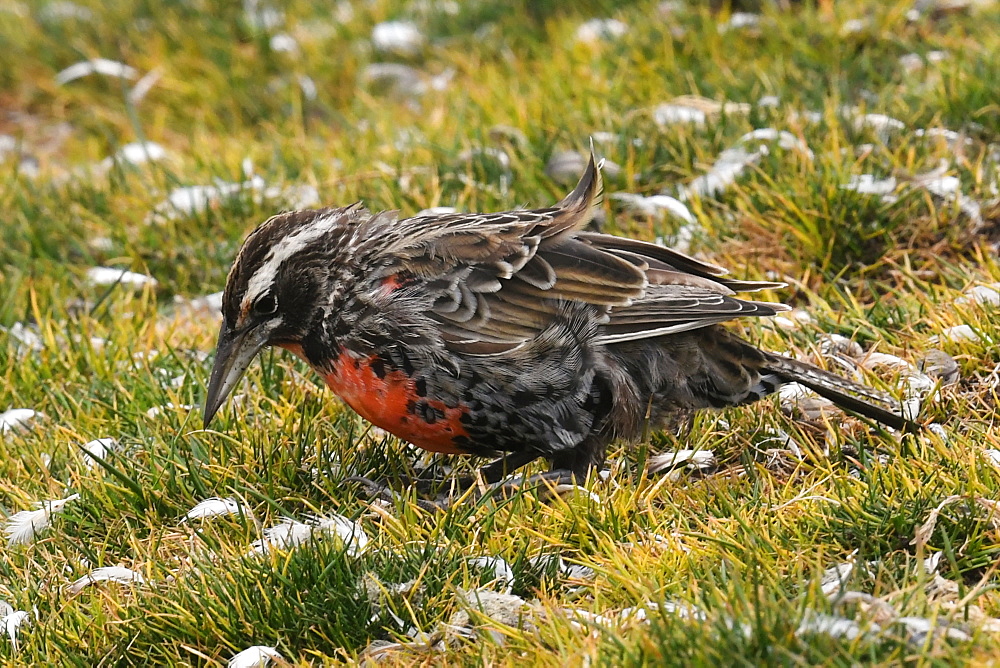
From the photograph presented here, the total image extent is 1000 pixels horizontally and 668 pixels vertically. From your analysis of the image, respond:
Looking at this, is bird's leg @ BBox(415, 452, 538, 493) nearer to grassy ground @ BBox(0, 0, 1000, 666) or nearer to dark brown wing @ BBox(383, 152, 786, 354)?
grassy ground @ BBox(0, 0, 1000, 666)

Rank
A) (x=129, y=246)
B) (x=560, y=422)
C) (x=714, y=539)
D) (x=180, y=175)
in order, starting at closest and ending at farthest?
1. (x=714, y=539)
2. (x=560, y=422)
3. (x=129, y=246)
4. (x=180, y=175)

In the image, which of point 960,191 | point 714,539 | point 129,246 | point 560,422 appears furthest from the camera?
point 129,246

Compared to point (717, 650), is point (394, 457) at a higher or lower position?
lower

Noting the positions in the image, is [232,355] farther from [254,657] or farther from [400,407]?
[254,657]

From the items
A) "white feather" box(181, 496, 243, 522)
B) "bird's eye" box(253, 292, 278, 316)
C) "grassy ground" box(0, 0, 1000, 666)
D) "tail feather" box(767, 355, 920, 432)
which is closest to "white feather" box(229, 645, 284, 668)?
"grassy ground" box(0, 0, 1000, 666)

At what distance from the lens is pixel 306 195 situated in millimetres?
8156

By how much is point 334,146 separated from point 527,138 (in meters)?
1.50

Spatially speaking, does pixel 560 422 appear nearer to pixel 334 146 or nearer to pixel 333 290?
pixel 333 290

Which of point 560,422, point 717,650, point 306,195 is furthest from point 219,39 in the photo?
point 717,650

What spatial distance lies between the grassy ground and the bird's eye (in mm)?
507

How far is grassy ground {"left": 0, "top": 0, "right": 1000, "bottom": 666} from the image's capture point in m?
4.51

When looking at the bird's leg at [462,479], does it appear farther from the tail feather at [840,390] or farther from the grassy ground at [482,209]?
the tail feather at [840,390]

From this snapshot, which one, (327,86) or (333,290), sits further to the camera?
(327,86)

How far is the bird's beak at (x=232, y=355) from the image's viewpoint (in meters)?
5.72
